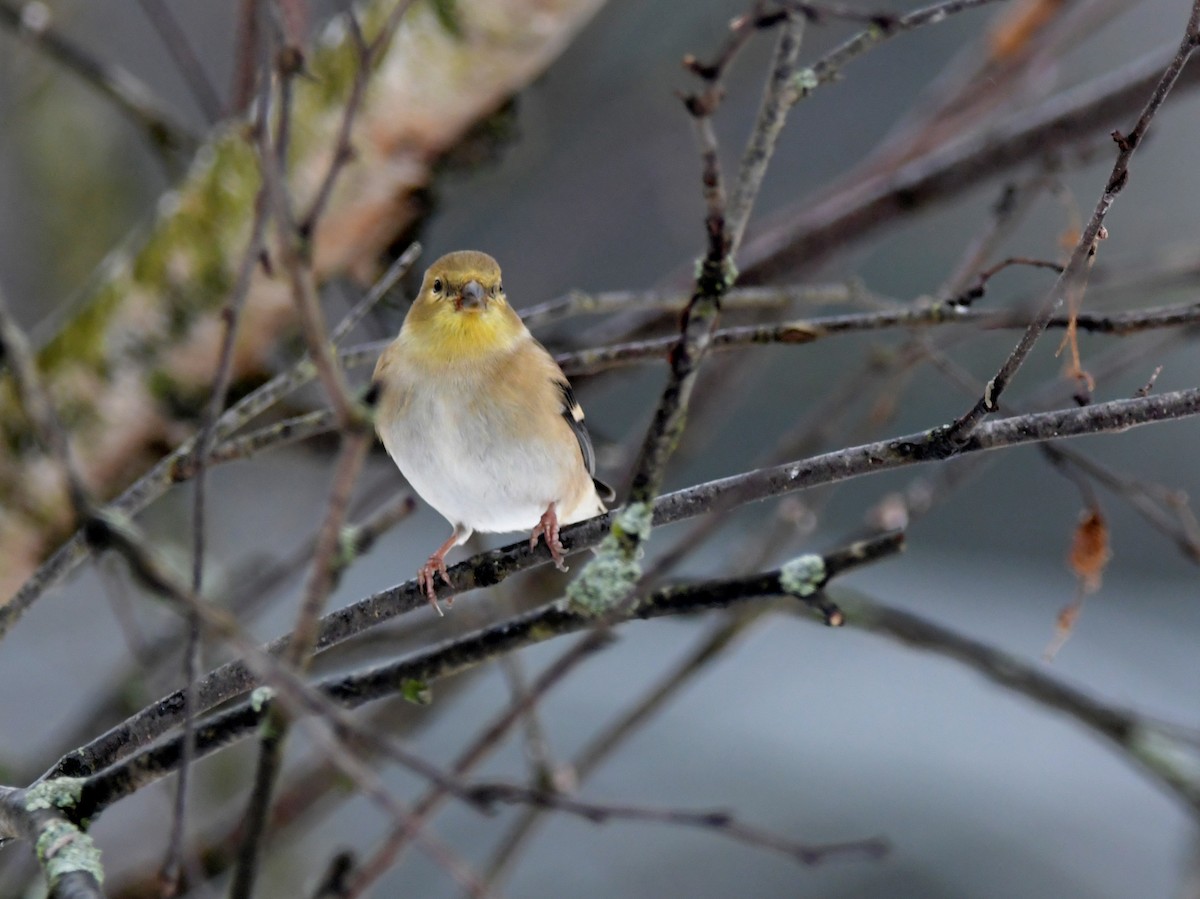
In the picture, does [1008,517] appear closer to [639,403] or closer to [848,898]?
[639,403]

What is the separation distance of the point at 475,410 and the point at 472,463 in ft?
0.25

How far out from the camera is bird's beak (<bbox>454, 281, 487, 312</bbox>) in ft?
5.55

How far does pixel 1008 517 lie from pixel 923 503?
7.62 feet

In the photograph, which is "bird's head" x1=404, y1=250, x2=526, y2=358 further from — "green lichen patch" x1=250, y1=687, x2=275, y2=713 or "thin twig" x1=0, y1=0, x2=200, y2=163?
"thin twig" x1=0, y1=0, x2=200, y2=163

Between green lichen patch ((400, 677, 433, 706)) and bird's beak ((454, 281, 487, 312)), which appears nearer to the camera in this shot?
green lichen patch ((400, 677, 433, 706))

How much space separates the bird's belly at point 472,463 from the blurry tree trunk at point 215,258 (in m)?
0.44

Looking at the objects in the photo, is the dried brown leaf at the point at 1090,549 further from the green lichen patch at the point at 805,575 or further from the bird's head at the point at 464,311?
the bird's head at the point at 464,311

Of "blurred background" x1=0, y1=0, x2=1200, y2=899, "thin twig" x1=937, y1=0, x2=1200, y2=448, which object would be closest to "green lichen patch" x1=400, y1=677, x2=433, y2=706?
"thin twig" x1=937, y1=0, x2=1200, y2=448

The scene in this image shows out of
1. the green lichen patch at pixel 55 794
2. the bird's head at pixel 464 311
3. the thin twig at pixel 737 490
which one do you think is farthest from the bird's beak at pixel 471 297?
the green lichen patch at pixel 55 794

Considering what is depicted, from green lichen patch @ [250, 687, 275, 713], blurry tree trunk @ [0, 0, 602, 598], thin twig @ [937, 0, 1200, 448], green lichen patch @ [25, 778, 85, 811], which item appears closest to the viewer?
thin twig @ [937, 0, 1200, 448]

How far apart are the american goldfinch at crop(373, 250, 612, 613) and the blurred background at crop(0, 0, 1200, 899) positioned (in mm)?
594

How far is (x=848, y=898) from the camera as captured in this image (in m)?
3.16

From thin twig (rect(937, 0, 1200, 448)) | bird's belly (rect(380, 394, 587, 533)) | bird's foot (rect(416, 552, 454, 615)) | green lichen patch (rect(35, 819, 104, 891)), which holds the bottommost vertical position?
green lichen patch (rect(35, 819, 104, 891))

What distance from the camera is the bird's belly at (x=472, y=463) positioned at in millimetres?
1689
